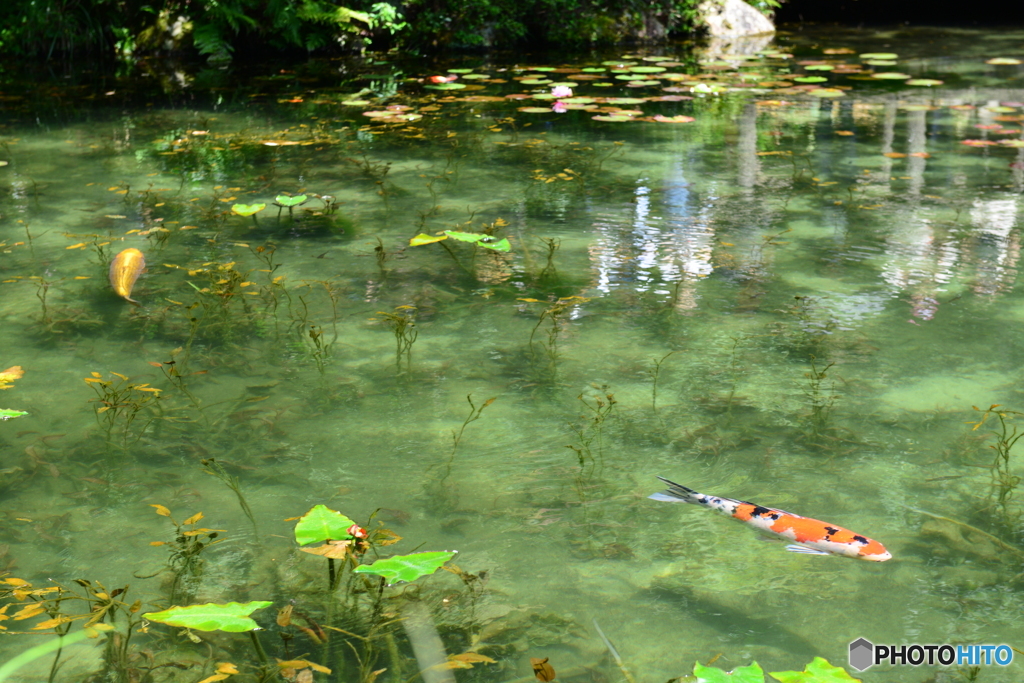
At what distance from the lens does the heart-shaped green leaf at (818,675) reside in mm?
1568

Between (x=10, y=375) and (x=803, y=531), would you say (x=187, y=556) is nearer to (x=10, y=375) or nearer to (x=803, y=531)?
(x=10, y=375)

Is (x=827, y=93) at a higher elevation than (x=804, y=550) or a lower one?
higher

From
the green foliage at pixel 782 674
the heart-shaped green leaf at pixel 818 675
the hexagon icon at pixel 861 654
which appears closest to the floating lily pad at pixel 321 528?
the green foliage at pixel 782 674

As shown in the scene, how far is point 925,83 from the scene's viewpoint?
26.0 ft

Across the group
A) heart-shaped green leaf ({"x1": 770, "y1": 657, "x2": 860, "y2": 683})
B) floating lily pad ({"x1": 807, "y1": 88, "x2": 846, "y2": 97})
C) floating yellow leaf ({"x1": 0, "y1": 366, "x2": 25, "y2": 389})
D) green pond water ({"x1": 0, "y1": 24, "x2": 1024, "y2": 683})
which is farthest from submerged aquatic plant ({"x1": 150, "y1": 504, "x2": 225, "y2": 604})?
floating lily pad ({"x1": 807, "y1": 88, "x2": 846, "y2": 97})

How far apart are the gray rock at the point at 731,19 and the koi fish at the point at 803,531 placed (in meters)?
10.8

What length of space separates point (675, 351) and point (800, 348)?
0.43 metres

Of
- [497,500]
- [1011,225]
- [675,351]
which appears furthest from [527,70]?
[497,500]

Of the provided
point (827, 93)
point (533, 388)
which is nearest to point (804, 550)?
point (533, 388)

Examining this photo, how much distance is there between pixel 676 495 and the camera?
7.27 feet

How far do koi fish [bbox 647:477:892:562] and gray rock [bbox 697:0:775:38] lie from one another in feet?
35.4

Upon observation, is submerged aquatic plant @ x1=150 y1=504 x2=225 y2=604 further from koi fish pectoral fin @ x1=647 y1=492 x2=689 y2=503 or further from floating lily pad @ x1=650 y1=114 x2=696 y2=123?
floating lily pad @ x1=650 y1=114 x2=696 y2=123

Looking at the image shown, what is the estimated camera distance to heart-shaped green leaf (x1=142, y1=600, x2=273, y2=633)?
1.52 m

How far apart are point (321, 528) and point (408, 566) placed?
0.77 ft
